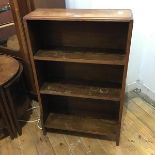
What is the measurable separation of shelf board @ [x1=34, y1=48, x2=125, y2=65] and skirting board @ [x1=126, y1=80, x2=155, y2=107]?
92cm

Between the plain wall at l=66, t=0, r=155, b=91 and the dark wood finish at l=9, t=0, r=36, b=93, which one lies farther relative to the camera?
the plain wall at l=66, t=0, r=155, b=91

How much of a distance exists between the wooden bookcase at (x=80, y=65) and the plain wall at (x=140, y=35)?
1.52 ft

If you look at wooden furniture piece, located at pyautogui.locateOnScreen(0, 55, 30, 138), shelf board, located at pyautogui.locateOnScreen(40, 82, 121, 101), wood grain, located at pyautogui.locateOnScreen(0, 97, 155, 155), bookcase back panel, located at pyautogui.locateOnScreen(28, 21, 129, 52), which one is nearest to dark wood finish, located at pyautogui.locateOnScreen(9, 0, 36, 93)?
wooden furniture piece, located at pyautogui.locateOnScreen(0, 55, 30, 138)

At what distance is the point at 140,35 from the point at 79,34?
0.74 meters

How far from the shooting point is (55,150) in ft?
5.50

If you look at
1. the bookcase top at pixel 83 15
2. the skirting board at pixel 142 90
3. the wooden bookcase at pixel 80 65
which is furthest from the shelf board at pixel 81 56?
the skirting board at pixel 142 90

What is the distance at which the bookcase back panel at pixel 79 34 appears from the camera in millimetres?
1348

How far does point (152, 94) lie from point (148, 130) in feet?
1.42

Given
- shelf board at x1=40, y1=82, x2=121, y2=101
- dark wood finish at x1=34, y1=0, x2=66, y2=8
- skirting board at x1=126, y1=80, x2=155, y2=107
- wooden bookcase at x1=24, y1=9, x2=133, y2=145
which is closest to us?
wooden bookcase at x1=24, y1=9, x2=133, y2=145

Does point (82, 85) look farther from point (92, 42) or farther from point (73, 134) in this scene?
point (73, 134)

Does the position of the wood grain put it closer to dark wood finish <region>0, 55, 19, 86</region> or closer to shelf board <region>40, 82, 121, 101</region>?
shelf board <region>40, 82, 121, 101</region>

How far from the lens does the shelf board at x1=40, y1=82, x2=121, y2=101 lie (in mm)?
1487

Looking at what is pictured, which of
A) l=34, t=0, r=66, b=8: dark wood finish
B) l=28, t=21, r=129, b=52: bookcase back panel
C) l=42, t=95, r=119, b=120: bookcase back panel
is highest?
l=34, t=0, r=66, b=8: dark wood finish

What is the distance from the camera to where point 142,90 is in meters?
2.20
